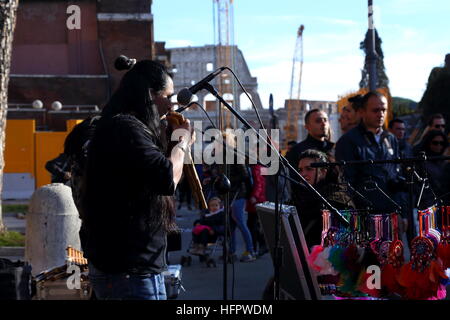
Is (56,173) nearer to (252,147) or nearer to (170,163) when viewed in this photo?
(252,147)

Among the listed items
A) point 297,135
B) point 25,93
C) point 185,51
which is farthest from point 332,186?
point 185,51

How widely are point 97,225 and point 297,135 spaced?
6907 centimetres

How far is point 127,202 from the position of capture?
3.21 meters

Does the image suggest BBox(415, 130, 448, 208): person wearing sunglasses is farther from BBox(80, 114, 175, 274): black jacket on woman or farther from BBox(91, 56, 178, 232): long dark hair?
BBox(80, 114, 175, 274): black jacket on woman

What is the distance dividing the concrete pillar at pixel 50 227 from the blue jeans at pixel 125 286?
4.04 m

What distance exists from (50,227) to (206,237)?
288cm

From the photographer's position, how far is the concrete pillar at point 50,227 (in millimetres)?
7199

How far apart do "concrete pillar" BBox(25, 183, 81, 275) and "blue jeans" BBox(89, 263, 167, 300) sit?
4.04 m

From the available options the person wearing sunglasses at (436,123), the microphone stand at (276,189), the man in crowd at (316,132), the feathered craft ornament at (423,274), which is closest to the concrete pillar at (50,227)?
the man in crowd at (316,132)

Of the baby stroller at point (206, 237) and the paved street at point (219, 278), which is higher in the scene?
the baby stroller at point (206, 237)

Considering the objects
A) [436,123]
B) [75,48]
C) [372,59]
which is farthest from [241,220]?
[75,48]

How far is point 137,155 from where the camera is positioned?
10.3ft

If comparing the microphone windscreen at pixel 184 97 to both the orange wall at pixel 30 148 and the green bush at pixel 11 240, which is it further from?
the orange wall at pixel 30 148

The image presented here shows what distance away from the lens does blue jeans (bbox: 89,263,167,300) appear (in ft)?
10.6
